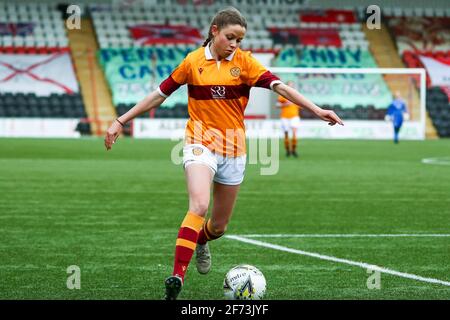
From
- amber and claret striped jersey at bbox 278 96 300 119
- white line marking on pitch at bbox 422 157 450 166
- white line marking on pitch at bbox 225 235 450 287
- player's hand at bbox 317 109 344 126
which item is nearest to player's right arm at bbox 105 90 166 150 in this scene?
player's hand at bbox 317 109 344 126

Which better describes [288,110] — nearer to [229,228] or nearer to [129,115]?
[229,228]

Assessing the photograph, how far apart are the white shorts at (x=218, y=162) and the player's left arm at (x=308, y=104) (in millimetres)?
712

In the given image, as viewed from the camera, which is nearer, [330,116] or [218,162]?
[330,116]

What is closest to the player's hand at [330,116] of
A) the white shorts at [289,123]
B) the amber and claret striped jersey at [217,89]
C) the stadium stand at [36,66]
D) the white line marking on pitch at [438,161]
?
the amber and claret striped jersey at [217,89]

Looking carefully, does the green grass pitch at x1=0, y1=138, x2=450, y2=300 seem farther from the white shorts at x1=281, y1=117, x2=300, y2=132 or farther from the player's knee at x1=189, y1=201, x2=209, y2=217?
the white shorts at x1=281, y1=117, x2=300, y2=132

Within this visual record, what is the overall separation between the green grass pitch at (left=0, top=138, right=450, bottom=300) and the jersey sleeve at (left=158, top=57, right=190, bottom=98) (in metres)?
1.57

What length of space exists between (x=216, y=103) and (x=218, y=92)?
0.09 metres

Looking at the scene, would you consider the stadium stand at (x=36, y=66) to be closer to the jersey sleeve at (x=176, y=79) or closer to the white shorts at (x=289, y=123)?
the white shorts at (x=289, y=123)

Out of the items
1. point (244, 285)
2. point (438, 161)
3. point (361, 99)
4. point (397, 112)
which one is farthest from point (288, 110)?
point (244, 285)

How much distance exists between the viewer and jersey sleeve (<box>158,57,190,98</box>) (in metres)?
8.38

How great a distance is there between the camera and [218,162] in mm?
8438

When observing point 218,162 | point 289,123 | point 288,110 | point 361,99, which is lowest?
point 361,99

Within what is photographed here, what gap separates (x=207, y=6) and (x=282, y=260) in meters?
42.9
